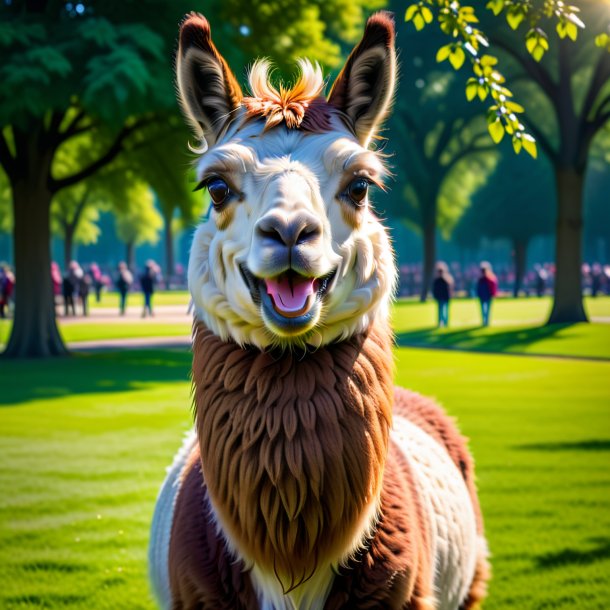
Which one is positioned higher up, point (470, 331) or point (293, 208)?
point (293, 208)

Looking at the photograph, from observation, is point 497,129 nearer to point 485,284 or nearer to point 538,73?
point 485,284

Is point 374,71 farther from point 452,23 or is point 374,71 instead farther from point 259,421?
point 452,23

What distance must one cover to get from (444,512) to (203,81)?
2159 mm

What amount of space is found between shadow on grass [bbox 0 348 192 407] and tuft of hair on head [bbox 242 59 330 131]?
37.3ft

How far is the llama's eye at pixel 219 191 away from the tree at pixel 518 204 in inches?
2272

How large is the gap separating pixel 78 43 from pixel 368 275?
50.2 feet

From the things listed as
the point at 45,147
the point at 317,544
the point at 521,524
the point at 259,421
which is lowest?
the point at 521,524

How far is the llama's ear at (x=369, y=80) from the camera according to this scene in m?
3.25

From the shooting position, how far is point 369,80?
3.35 meters

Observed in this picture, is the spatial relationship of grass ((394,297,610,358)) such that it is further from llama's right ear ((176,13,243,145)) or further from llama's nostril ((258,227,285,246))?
llama's nostril ((258,227,285,246))

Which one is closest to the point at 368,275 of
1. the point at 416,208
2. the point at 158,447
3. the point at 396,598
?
the point at 396,598

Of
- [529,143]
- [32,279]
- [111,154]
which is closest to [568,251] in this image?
[111,154]

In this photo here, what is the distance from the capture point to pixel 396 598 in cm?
320

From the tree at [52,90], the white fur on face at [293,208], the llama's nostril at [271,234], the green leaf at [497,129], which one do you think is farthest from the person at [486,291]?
the llama's nostril at [271,234]
